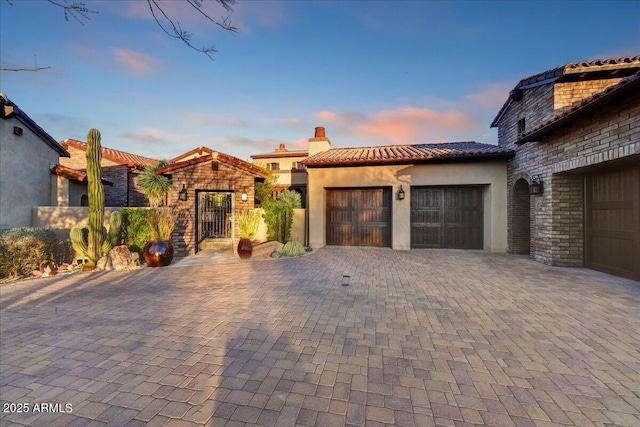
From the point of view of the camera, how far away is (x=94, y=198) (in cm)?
747

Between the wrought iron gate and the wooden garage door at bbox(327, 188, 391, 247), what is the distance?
454 cm

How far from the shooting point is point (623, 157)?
511cm

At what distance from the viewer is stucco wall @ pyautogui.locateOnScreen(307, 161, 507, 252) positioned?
386 inches

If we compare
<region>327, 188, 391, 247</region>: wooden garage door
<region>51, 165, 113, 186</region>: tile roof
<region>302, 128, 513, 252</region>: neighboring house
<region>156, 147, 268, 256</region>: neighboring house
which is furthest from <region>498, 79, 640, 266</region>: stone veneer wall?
<region>51, 165, 113, 186</region>: tile roof

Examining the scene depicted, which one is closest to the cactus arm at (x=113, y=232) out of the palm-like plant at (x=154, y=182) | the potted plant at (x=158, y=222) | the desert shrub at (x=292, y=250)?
the potted plant at (x=158, y=222)

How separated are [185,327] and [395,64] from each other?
10923 mm

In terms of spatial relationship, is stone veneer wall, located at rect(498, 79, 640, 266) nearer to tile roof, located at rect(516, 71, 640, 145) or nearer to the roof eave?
tile roof, located at rect(516, 71, 640, 145)

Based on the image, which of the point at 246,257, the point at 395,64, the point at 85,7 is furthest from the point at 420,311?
the point at 395,64

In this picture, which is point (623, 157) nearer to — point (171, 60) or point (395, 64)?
point (395, 64)

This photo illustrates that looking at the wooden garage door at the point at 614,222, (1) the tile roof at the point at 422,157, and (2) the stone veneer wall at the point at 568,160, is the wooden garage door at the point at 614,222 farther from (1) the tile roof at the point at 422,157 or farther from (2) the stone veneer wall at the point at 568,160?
(1) the tile roof at the point at 422,157

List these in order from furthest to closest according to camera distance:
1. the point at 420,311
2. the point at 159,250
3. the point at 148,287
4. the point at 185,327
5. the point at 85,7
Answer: the point at 159,250 < the point at 148,287 < the point at 420,311 < the point at 185,327 < the point at 85,7

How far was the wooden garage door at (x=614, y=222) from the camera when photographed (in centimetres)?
563

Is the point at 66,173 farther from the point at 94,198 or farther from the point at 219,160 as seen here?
the point at 219,160

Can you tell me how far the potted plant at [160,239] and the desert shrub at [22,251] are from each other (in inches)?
90.2
